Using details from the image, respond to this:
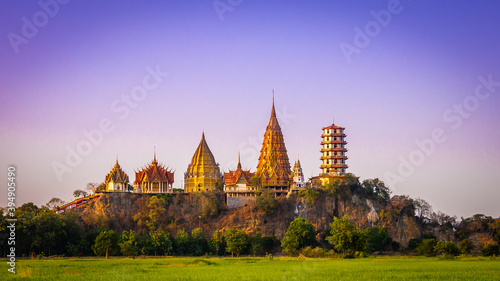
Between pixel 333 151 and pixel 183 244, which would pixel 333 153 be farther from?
pixel 183 244

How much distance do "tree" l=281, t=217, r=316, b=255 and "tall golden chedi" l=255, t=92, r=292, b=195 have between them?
49.2ft

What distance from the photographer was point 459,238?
3880 inches

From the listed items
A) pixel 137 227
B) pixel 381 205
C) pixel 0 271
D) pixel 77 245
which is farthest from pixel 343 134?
pixel 0 271

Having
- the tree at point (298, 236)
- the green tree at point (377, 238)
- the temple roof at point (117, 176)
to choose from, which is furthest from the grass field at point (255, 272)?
the temple roof at point (117, 176)

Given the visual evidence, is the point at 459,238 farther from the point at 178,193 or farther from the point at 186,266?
the point at 186,266

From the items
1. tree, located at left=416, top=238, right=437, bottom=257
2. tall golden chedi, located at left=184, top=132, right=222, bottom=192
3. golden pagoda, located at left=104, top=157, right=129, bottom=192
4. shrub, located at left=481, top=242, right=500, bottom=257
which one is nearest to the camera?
shrub, located at left=481, top=242, right=500, bottom=257

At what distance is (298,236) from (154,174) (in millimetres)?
28122

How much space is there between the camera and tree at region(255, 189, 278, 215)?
325 ft

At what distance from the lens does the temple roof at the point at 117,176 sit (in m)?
102

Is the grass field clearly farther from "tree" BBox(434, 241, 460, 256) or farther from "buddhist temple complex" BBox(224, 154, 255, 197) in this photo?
"buddhist temple complex" BBox(224, 154, 255, 197)

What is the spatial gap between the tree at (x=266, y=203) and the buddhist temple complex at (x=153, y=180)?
14911mm

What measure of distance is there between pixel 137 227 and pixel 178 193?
9382 millimetres

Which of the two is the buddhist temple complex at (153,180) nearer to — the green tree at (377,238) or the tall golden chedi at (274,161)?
the tall golden chedi at (274,161)

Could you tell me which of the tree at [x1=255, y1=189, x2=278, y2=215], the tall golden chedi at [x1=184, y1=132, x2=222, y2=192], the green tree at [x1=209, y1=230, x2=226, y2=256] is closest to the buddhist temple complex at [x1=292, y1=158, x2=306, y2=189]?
the tree at [x1=255, y1=189, x2=278, y2=215]
